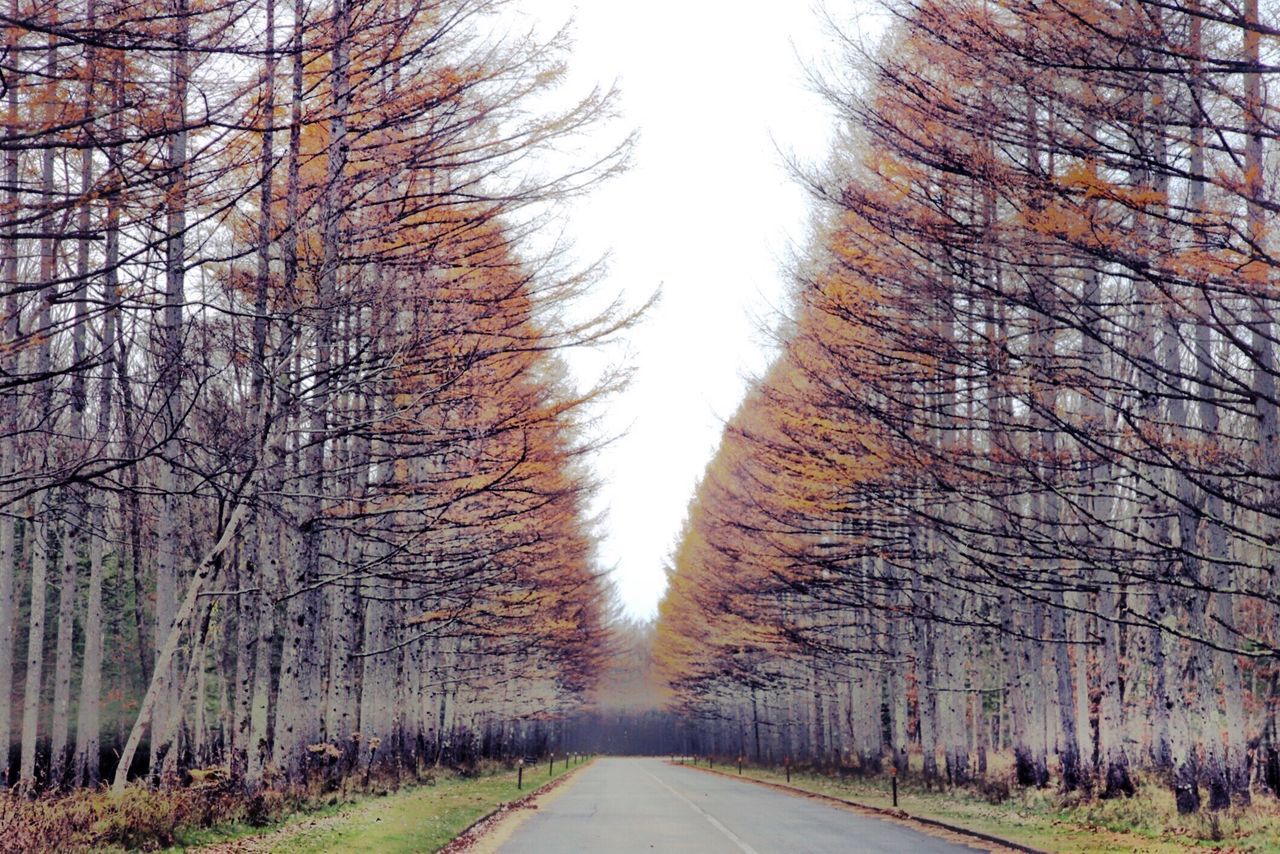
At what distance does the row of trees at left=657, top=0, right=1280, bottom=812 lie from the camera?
816cm

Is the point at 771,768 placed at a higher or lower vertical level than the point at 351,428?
lower

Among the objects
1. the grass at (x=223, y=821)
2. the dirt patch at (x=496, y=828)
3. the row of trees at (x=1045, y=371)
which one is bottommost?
the dirt patch at (x=496, y=828)

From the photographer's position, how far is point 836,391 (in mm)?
13258

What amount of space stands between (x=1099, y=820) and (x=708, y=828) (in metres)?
5.22

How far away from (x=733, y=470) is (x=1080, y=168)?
26907mm

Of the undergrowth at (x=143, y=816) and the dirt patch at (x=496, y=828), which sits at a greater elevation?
the undergrowth at (x=143, y=816)

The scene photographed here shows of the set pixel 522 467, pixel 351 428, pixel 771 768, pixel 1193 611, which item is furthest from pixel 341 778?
pixel 771 768

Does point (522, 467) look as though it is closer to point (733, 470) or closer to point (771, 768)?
point (733, 470)

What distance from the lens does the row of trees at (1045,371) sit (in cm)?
816

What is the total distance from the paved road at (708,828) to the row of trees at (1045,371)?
10.3 feet

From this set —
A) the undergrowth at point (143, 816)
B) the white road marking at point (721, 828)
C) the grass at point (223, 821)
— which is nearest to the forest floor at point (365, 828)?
the grass at point (223, 821)

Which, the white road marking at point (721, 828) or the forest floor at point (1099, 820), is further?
the white road marking at point (721, 828)

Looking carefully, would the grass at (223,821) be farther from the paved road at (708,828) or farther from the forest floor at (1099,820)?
the forest floor at (1099,820)

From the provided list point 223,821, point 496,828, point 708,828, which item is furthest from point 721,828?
point 223,821
